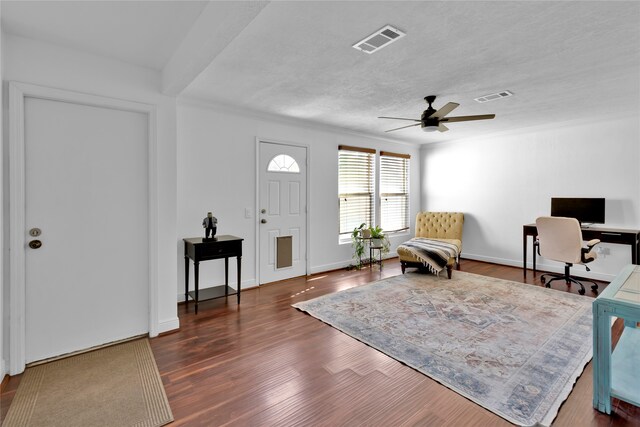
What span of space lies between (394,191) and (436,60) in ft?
12.6

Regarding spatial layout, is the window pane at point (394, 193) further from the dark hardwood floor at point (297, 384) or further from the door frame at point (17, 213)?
the door frame at point (17, 213)

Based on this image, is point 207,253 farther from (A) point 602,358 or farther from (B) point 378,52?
(A) point 602,358

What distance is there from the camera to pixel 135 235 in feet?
9.20

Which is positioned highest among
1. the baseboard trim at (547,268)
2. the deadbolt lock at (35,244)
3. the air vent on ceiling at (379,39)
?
the air vent on ceiling at (379,39)

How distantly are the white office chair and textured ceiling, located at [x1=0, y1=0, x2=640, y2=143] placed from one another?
1.54 meters

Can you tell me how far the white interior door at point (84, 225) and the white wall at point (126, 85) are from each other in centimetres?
13

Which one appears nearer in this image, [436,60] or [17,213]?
[17,213]

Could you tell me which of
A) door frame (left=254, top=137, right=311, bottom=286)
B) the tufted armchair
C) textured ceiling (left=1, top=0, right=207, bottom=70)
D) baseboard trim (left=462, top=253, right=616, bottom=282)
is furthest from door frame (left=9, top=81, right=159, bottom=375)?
baseboard trim (left=462, top=253, right=616, bottom=282)

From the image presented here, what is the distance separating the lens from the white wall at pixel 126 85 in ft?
7.44

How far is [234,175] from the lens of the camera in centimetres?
408

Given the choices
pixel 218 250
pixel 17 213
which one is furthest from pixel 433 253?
pixel 17 213

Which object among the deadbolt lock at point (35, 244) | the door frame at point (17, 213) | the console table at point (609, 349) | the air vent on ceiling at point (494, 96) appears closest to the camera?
the console table at point (609, 349)

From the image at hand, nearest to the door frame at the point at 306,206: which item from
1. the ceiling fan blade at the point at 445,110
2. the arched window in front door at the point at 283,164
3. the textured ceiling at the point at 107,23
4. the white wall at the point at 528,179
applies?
the arched window in front door at the point at 283,164

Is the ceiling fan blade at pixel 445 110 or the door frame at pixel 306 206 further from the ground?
the ceiling fan blade at pixel 445 110
